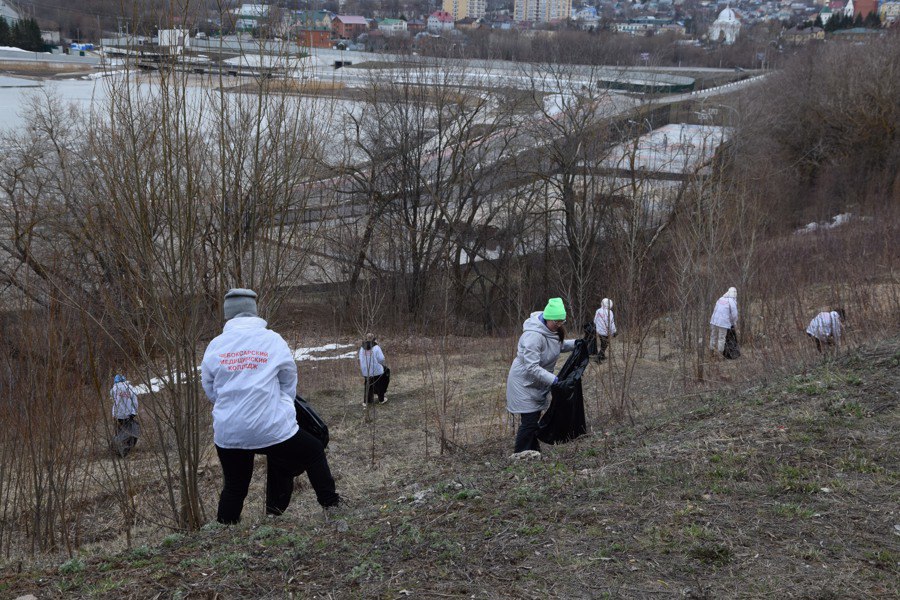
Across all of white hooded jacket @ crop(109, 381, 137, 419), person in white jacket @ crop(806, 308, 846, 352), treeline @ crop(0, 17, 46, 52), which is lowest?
white hooded jacket @ crop(109, 381, 137, 419)

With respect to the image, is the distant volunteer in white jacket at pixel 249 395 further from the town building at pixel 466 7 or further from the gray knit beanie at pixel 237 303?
the town building at pixel 466 7

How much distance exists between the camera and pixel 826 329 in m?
9.70

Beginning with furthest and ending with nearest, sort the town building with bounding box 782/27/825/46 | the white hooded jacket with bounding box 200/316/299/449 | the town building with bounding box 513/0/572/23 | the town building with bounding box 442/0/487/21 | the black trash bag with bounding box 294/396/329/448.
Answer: the town building with bounding box 513/0/572/23
the town building with bounding box 442/0/487/21
the town building with bounding box 782/27/825/46
the black trash bag with bounding box 294/396/329/448
the white hooded jacket with bounding box 200/316/299/449

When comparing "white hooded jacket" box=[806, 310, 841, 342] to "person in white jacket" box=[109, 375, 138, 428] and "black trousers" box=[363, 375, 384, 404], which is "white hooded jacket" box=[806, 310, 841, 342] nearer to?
"black trousers" box=[363, 375, 384, 404]

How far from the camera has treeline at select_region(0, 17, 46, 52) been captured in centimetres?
3684

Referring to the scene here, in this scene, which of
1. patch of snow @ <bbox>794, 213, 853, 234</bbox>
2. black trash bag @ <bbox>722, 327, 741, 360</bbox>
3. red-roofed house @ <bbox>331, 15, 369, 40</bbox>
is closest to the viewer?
black trash bag @ <bbox>722, 327, 741, 360</bbox>

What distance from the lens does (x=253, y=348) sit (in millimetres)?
4848

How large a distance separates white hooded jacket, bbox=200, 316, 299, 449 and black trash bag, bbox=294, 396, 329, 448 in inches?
18.0

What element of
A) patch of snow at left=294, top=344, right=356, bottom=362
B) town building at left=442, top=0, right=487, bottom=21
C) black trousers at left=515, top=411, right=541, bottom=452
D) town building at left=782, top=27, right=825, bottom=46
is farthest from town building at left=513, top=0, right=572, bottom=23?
black trousers at left=515, top=411, right=541, bottom=452

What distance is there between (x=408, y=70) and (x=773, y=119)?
1495 cm

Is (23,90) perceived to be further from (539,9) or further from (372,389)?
(539,9)

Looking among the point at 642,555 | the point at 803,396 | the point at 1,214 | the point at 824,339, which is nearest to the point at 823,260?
the point at 824,339

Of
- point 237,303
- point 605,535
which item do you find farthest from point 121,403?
point 605,535

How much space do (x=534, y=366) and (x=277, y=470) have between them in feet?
7.46
